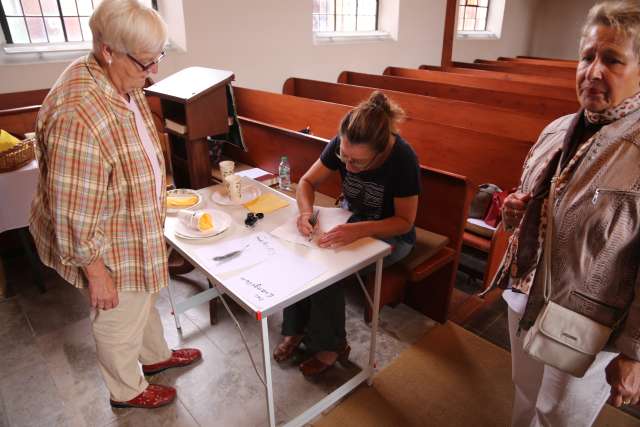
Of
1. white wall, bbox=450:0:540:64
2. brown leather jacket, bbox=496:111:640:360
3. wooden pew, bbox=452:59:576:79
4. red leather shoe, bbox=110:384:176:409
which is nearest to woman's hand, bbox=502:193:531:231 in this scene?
brown leather jacket, bbox=496:111:640:360

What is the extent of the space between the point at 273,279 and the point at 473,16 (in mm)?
7524

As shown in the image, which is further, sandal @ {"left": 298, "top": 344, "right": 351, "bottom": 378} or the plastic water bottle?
the plastic water bottle

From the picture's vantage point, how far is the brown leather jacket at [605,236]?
2.85 ft

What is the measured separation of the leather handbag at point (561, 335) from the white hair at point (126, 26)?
109 cm

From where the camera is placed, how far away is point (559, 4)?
812 centimetres

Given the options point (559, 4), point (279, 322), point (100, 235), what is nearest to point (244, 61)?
point (279, 322)

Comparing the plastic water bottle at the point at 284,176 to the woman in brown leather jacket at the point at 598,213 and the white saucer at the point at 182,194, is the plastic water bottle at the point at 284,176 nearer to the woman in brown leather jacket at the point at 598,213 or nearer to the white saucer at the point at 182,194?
the white saucer at the point at 182,194

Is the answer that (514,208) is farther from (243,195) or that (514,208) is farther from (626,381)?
(243,195)

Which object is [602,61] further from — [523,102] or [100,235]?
[523,102]

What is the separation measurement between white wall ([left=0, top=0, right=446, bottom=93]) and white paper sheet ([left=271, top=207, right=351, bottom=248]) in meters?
2.62

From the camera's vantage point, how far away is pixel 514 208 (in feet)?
3.80

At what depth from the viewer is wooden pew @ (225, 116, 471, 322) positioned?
189cm

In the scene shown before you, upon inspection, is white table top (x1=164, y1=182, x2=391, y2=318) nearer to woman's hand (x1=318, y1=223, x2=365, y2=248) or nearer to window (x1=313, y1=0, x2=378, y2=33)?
woman's hand (x1=318, y1=223, x2=365, y2=248)

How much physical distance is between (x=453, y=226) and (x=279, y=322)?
3.34 feet
